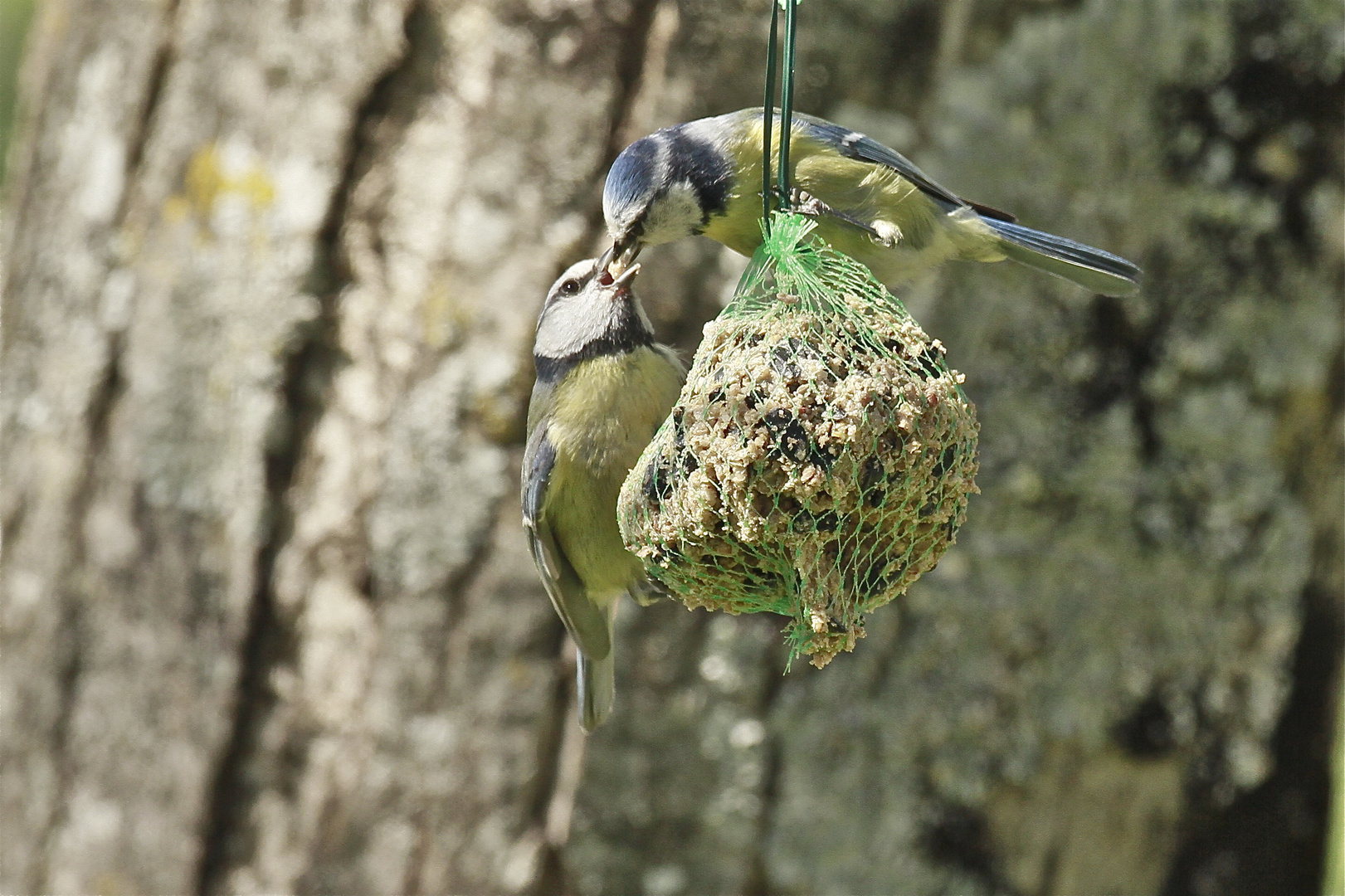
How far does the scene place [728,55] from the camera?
3.21m

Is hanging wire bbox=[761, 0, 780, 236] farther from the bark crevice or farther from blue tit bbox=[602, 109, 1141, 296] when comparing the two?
the bark crevice

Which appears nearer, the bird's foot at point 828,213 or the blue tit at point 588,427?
the bird's foot at point 828,213

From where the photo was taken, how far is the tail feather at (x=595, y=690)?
2838 mm

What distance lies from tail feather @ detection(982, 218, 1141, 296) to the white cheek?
692 mm

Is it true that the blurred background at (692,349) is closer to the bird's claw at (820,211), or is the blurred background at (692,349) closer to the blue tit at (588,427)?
the blue tit at (588,427)

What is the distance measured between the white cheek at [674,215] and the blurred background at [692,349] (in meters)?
0.71

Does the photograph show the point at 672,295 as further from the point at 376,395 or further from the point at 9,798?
the point at 9,798

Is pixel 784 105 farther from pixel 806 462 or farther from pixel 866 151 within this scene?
pixel 806 462

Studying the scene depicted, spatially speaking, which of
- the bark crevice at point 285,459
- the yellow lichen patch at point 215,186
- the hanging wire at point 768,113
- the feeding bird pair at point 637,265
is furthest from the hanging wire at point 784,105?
the yellow lichen patch at point 215,186

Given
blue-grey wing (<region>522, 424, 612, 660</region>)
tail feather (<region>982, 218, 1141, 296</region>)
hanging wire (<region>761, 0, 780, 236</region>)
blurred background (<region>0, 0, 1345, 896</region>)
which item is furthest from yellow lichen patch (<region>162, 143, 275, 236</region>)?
tail feather (<region>982, 218, 1141, 296</region>)

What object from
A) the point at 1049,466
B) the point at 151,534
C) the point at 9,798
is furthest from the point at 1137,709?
the point at 9,798

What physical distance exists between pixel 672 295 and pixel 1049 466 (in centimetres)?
108

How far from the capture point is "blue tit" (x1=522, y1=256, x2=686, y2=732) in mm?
2582

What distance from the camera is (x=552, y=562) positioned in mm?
2680
